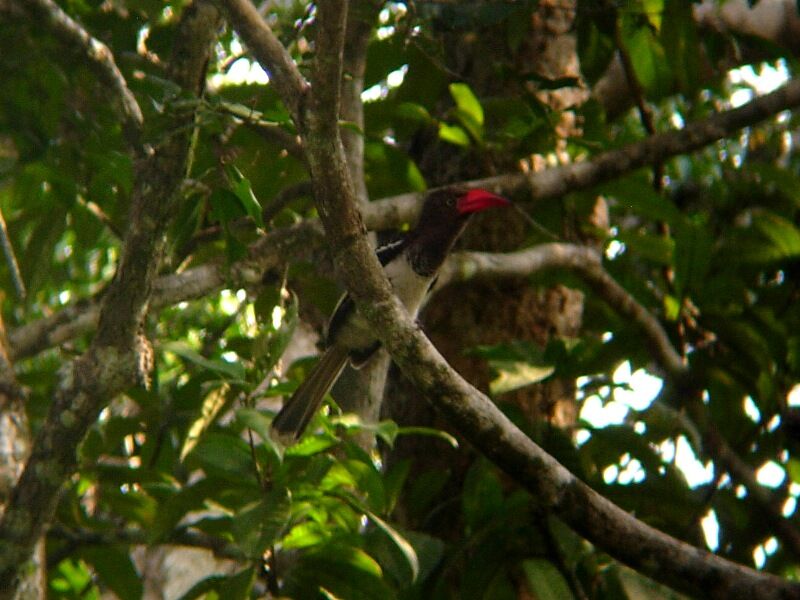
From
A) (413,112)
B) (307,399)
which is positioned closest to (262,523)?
(307,399)

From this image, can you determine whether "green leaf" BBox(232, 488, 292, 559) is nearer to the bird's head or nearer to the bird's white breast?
the bird's white breast

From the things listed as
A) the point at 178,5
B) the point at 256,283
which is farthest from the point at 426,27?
the point at 256,283

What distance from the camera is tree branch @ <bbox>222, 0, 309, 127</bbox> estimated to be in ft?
7.27

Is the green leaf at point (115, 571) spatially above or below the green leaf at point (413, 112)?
below

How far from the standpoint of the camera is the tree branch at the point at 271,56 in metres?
2.21

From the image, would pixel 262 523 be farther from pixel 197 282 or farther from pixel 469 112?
pixel 469 112

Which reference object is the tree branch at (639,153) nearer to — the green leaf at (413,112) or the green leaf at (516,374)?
the green leaf at (413,112)

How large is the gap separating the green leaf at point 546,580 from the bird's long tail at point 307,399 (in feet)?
2.34

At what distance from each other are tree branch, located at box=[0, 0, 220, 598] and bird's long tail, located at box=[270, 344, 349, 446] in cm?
43

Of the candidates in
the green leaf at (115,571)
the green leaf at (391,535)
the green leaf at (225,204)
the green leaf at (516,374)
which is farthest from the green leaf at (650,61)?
the green leaf at (115,571)

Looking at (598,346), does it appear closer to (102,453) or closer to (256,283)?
(256,283)

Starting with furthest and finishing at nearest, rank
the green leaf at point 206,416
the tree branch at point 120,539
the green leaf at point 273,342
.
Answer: the tree branch at point 120,539, the green leaf at point 206,416, the green leaf at point 273,342

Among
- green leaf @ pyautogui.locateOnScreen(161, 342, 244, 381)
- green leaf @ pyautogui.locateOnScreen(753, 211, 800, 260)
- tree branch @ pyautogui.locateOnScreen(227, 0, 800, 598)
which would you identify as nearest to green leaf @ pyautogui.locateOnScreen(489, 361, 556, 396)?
tree branch @ pyautogui.locateOnScreen(227, 0, 800, 598)

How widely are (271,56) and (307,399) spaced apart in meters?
1.16
